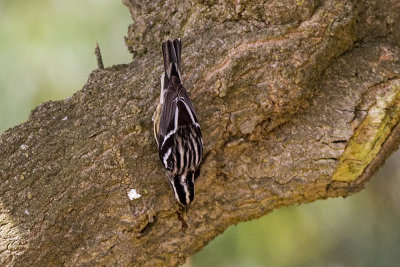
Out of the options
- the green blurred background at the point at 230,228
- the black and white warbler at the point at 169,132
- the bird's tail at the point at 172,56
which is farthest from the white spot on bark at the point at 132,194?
the green blurred background at the point at 230,228

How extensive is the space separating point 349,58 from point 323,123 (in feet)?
1.88

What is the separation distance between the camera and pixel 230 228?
6367 millimetres

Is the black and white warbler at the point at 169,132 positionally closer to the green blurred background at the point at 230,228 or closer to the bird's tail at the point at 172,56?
the bird's tail at the point at 172,56

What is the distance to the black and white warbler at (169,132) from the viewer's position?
13.9 feet

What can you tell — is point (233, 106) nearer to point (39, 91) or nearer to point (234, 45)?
point (234, 45)

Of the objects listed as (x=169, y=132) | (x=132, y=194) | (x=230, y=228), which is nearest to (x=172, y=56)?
(x=169, y=132)

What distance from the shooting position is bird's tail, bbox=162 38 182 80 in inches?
171

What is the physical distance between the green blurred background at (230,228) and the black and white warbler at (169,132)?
2.02 m

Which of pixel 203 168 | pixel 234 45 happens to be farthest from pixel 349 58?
pixel 203 168

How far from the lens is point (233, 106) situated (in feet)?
14.5

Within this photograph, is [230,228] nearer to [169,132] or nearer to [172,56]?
[169,132]

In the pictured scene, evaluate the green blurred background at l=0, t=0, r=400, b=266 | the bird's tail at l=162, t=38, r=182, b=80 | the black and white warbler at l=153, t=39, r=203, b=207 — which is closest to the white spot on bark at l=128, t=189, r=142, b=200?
the black and white warbler at l=153, t=39, r=203, b=207

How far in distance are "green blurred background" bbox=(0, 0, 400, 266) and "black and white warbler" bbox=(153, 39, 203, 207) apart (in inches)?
79.5

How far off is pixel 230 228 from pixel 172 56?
2587 millimetres
